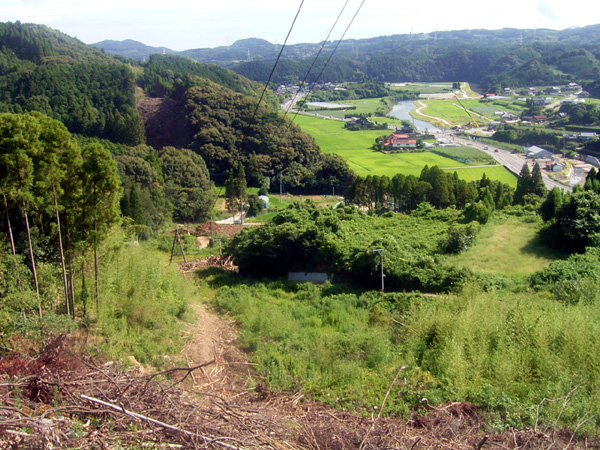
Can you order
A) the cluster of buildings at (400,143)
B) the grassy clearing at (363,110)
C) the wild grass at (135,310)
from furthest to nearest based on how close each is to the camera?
the grassy clearing at (363,110), the cluster of buildings at (400,143), the wild grass at (135,310)

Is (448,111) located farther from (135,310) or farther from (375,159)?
(135,310)

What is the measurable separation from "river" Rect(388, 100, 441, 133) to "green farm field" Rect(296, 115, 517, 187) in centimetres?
546

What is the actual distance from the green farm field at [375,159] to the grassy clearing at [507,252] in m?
16.2

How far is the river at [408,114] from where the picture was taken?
54.9 meters

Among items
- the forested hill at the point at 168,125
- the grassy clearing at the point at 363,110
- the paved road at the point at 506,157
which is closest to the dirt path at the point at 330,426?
the forested hill at the point at 168,125

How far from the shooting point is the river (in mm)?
54853

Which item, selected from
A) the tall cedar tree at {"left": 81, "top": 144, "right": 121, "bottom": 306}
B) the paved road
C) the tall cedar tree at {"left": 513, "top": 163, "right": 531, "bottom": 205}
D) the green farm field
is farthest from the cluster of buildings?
the tall cedar tree at {"left": 81, "top": 144, "right": 121, "bottom": 306}

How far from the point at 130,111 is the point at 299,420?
1646 inches

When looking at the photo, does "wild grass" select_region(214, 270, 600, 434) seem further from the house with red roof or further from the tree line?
the house with red roof

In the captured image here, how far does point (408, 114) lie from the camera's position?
6331 cm

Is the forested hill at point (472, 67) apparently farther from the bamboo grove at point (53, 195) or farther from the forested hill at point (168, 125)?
the bamboo grove at point (53, 195)

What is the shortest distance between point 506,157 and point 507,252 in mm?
29037

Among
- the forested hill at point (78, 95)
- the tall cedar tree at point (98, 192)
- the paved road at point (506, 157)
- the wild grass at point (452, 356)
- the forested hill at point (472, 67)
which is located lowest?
the paved road at point (506, 157)

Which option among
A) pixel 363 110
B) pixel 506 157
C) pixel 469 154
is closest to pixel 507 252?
pixel 469 154
